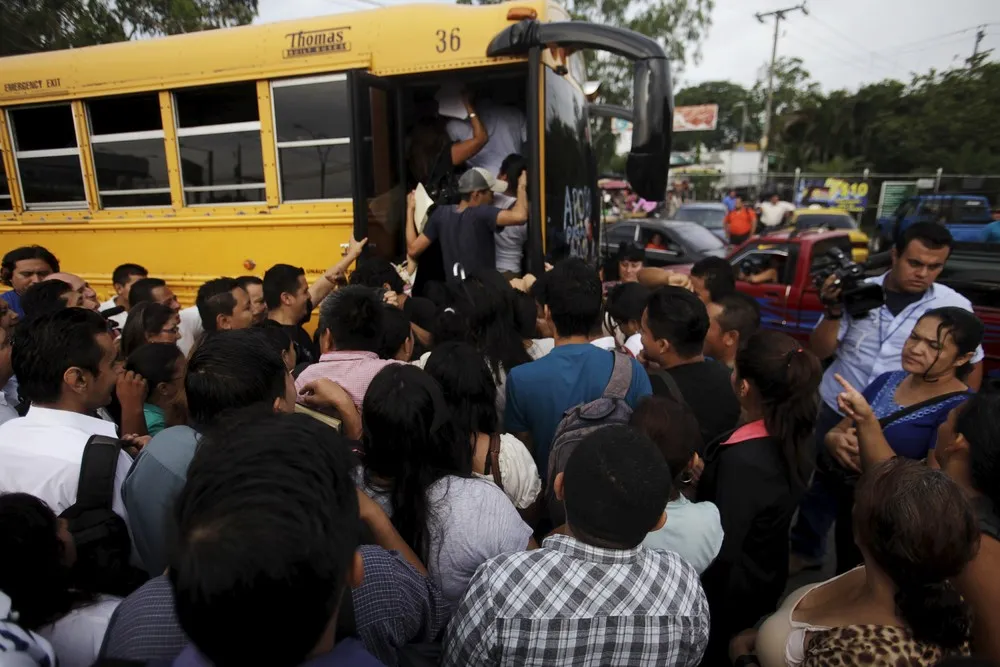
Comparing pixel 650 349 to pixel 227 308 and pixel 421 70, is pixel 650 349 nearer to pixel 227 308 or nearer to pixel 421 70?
pixel 227 308

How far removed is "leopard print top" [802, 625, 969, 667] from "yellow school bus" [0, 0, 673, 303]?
284cm

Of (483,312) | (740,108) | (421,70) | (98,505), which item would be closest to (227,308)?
(483,312)

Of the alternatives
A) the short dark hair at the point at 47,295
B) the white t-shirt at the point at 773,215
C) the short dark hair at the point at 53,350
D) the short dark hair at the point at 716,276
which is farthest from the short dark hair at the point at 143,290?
the white t-shirt at the point at 773,215

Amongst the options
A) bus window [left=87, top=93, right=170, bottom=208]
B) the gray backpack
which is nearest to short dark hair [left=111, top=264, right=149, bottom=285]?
bus window [left=87, top=93, right=170, bottom=208]

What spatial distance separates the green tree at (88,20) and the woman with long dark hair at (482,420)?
14557mm

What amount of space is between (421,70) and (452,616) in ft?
12.1

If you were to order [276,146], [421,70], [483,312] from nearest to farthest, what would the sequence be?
1. [483,312]
2. [421,70]
3. [276,146]

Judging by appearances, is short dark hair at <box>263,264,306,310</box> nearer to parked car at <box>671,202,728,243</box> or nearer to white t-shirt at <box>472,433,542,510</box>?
white t-shirt at <box>472,433,542,510</box>

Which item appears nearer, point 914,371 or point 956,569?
point 956,569

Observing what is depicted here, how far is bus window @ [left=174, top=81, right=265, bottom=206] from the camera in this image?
4496 millimetres

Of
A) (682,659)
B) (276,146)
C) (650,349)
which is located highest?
(276,146)

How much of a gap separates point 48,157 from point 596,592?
6.03 m

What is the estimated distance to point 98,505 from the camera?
5.43ft

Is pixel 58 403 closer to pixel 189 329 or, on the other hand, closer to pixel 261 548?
pixel 261 548
